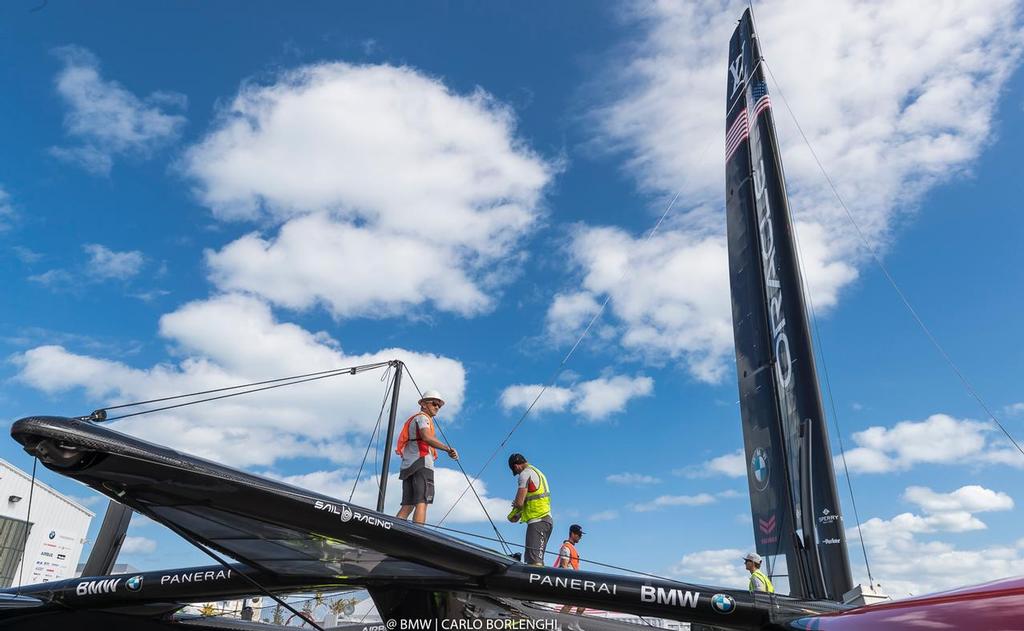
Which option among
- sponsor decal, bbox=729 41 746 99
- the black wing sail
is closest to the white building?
the black wing sail

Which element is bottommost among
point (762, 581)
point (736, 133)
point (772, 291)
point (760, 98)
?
point (762, 581)

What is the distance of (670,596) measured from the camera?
10.7ft

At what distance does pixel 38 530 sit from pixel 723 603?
92.1 feet

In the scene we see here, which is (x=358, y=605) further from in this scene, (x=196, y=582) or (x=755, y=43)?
(x=755, y=43)

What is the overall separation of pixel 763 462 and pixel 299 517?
4949 millimetres

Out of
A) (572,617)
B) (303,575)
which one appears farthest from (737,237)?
(303,575)

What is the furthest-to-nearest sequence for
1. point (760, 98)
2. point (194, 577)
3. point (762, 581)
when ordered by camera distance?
point (760, 98), point (762, 581), point (194, 577)

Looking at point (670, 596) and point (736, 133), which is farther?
point (736, 133)

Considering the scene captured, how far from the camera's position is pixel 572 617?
12.6ft

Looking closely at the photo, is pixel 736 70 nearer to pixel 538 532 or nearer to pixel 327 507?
pixel 538 532

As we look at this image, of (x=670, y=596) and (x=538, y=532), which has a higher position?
(x=538, y=532)

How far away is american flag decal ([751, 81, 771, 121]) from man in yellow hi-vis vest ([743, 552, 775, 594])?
4620 mm

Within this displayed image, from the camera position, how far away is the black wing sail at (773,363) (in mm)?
5422

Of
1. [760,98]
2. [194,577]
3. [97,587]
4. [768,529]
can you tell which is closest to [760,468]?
[768,529]
